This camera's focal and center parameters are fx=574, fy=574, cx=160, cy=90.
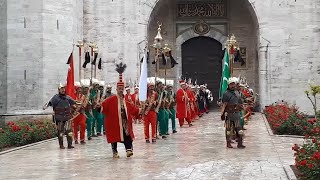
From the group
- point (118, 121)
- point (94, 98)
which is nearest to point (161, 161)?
point (118, 121)

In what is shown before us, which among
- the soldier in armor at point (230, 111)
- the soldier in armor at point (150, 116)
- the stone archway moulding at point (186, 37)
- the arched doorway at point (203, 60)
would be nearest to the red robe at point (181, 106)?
the soldier in armor at point (150, 116)

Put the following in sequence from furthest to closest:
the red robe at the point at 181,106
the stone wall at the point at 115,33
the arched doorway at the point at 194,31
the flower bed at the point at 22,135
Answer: the arched doorway at the point at 194,31
the stone wall at the point at 115,33
the red robe at the point at 181,106
the flower bed at the point at 22,135

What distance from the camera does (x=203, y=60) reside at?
2706 centimetres

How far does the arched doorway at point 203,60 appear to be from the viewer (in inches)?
1058

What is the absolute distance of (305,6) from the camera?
2323cm

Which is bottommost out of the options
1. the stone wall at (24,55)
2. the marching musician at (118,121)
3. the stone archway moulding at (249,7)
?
the marching musician at (118,121)

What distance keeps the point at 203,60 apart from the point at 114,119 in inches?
655

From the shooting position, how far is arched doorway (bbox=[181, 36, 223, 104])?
26875mm

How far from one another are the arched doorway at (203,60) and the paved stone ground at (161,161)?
12.8 m

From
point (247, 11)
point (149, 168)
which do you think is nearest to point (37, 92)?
point (247, 11)

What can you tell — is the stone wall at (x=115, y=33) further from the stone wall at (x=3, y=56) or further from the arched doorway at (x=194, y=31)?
the stone wall at (x=3, y=56)

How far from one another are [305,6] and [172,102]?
9.82 meters

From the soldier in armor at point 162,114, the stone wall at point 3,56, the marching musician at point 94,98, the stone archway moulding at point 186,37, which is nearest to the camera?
the soldier in armor at point 162,114

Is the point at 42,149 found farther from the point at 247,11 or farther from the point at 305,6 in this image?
the point at 247,11
